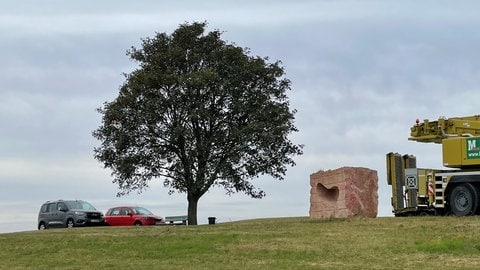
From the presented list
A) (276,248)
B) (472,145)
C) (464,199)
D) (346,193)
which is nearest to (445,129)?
(472,145)

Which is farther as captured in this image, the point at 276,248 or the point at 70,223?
the point at 70,223

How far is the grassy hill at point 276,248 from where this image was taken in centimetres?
1655

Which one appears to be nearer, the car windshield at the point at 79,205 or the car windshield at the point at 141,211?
the car windshield at the point at 79,205

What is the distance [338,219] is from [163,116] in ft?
45.0

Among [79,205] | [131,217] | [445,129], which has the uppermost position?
[445,129]

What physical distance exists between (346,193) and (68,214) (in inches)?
674

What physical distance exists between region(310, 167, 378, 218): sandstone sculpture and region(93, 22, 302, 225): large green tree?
28.2 feet

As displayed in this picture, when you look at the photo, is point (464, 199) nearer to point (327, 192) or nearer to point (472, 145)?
point (472, 145)

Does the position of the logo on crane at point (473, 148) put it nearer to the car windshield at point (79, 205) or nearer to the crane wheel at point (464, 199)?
the crane wheel at point (464, 199)

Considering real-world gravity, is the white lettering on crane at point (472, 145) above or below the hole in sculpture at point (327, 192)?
above

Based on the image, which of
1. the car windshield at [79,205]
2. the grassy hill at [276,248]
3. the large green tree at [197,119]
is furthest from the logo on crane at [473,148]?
the car windshield at [79,205]

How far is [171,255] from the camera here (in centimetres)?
1877

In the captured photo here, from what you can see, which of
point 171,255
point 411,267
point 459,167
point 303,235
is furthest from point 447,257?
point 459,167

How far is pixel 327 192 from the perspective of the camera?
2903 centimetres
